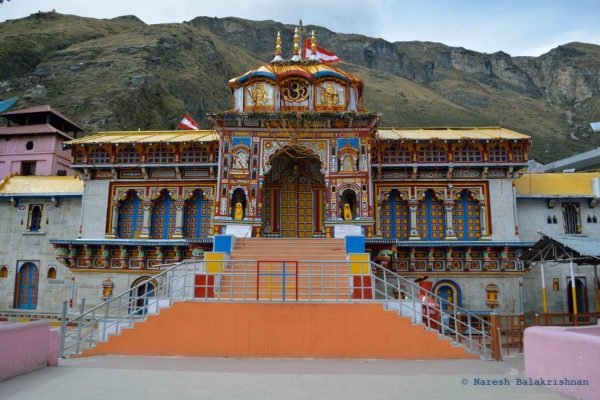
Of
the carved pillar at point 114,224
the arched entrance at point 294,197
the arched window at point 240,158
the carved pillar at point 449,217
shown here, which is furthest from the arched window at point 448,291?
the carved pillar at point 114,224

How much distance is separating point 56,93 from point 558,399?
7412 centimetres

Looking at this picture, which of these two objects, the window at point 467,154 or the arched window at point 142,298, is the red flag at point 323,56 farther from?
the arched window at point 142,298

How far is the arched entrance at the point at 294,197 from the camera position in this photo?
76.3 ft

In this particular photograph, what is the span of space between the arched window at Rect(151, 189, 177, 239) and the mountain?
41.2 meters

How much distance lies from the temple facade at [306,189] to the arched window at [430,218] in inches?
Result: 1.9

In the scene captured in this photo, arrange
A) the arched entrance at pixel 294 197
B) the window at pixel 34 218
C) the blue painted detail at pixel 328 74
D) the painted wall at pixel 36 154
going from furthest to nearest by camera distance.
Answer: the painted wall at pixel 36 154 → the window at pixel 34 218 → the arched entrance at pixel 294 197 → the blue painted detail at pixel 328 74

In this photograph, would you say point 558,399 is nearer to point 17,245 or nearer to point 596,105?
point 17,245

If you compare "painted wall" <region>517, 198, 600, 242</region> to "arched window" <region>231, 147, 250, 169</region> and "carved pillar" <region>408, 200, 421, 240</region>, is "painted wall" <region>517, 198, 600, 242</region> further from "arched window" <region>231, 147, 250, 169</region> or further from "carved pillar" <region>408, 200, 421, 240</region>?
"arched window" <region>231, 147, 250, 169</region>

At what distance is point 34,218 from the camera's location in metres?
26.2

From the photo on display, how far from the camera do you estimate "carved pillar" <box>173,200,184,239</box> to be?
23969 mm

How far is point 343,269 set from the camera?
1703cm

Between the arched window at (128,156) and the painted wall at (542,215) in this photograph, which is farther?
the arched window at (128,156)

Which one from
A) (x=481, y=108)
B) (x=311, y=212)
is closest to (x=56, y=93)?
(x=311, y=212)

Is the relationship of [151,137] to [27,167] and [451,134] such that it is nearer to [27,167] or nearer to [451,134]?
[451,134]
